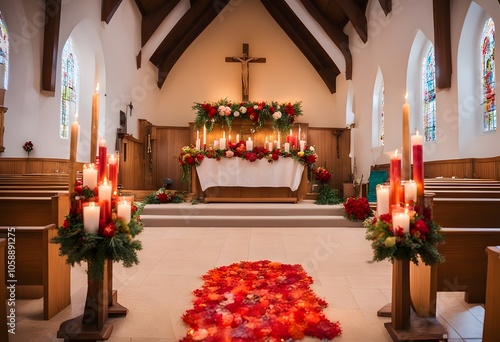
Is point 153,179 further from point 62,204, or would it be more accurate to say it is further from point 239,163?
point 62,204

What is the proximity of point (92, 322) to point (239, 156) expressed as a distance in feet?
15.0

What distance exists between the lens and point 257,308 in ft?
6.65

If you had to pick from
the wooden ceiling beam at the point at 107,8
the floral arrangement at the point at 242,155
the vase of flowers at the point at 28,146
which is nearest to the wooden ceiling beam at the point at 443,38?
the floral arrangement at the point at 242,155

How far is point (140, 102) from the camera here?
9.90 m

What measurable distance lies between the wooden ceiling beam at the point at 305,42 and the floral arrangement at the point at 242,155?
5695mm

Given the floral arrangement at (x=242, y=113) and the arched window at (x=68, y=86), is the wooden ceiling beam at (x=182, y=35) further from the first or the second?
the floral arrangement at (x=242, y=113)

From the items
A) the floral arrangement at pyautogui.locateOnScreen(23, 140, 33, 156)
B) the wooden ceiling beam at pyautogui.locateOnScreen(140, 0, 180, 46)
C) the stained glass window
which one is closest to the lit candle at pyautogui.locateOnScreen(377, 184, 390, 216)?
the floral arrangement at pyautogui.locateOnScreen(23, 140, 33, 156)

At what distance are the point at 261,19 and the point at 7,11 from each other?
311 inches

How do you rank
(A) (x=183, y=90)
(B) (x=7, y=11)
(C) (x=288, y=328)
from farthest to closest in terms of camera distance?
(A) (x=183, y=90) → (B) (x=7, y=11) → (C) (x=288, y=328)

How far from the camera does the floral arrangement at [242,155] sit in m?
6.11

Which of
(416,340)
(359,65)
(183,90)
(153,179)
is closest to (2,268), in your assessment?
(416,340)

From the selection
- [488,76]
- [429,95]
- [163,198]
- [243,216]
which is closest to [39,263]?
[243,216]

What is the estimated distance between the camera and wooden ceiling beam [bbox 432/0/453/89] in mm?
5680

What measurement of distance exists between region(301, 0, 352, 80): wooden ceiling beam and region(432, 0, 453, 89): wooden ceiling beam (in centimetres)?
407
